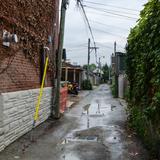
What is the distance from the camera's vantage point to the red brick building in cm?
969

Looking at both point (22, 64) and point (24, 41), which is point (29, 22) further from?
point (22, 64)

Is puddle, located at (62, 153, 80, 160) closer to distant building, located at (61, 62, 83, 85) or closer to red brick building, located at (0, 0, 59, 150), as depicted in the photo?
red brick building, located at (0, 0, 59, 150)

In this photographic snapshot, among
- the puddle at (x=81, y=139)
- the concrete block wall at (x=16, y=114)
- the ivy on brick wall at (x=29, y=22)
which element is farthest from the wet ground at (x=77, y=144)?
the ivy on brick wall at (x=29, y=22)

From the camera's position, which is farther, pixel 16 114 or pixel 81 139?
pixel 81 139

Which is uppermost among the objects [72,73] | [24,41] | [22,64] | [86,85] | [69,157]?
[24,41]

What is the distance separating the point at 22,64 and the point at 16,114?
179 cm

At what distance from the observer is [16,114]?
34.3 feet

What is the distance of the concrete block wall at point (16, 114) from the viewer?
9278 mm

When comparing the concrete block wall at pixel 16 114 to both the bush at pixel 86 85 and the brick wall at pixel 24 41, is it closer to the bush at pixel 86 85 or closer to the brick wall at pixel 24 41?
the brick wall at pixel 24 41

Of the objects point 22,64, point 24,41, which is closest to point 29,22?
point 24,41

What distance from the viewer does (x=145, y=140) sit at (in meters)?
9.65

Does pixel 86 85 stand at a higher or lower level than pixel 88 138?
higher

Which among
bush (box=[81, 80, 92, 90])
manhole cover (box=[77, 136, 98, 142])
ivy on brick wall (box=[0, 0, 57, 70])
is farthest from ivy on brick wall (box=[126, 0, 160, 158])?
bush (box=[81, 80, 92, 90])

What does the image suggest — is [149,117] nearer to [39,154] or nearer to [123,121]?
[39,154]
